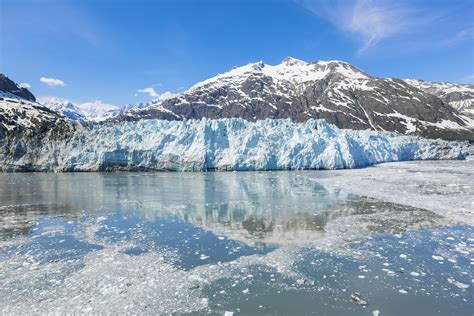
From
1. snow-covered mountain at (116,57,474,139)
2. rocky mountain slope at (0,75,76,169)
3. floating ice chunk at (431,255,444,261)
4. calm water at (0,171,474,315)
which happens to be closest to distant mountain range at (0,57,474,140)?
snow-covered mountain at (116,57,474,139)

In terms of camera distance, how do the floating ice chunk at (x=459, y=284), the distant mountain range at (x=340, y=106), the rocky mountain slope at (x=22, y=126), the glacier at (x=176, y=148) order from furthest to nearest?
the distant mountain range at (x=340, y=106)
the rocky mountain slope at (x=22, y=126)
the glacier at (x=176, y=148)
the floating ice chunk at (x=459, y=284)

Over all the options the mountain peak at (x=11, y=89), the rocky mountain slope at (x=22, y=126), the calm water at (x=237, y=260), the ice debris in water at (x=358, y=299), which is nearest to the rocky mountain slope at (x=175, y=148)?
the rocky mountain slope at (x=22, y=126)

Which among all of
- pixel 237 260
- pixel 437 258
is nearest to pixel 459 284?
pixel 437 258

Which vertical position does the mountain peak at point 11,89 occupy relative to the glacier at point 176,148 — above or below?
above

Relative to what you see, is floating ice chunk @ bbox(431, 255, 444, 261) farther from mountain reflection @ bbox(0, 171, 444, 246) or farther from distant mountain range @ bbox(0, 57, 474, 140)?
distant mountain range @ bbox(0, 57, 474, 140)

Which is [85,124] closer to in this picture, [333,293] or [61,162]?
[61,162]

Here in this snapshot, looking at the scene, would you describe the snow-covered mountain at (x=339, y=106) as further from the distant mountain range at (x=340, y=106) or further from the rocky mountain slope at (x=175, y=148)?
the rocky mountain slope at (x=175, y=148)
